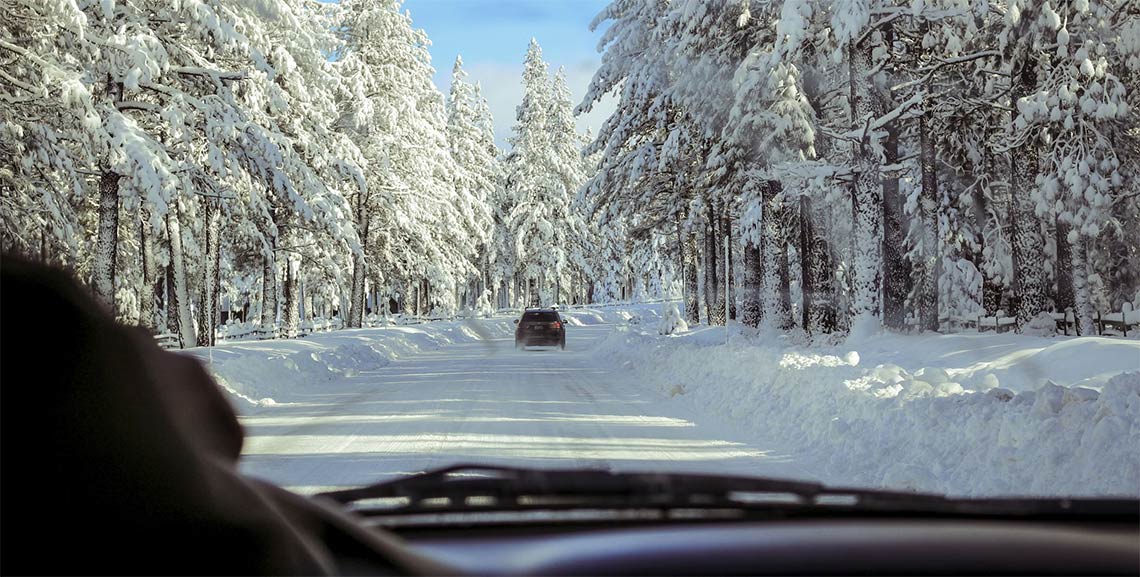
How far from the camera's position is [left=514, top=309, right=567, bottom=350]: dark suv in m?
37.1

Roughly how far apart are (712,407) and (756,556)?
14270 millimetres

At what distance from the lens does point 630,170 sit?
35.0m

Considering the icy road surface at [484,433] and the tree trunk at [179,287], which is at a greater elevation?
the tree trunk at [179,287]

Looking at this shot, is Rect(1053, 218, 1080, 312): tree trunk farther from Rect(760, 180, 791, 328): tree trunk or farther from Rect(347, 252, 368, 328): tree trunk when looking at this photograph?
Rect(347, 252, 368, 328): tree trunk

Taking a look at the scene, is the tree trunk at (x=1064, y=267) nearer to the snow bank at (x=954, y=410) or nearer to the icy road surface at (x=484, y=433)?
the snow bank at (x=954, y=410)

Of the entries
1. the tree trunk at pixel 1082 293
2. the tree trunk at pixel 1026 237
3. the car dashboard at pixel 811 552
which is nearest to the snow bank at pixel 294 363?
the car dashboard at pixel 811 552

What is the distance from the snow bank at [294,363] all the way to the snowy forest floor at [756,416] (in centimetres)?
8

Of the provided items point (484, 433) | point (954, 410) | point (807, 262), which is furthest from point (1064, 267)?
point (484, 433)

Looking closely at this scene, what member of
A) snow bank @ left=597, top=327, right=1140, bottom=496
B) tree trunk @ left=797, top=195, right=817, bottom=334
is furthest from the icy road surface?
tree trunk @ left=797, top=195, right=817, bottom=334

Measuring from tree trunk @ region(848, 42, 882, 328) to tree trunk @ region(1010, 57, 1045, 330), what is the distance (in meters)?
3.59

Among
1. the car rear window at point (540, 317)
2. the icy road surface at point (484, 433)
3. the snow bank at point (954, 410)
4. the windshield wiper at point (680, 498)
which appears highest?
the car rear window at point (540, 317)

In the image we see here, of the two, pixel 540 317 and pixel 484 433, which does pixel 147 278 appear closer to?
pixel 540 317

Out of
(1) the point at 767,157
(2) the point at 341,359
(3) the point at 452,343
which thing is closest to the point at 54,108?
(2) the point at 341,359

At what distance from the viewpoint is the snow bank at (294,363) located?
1897 cm
